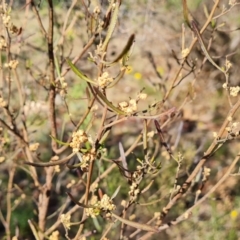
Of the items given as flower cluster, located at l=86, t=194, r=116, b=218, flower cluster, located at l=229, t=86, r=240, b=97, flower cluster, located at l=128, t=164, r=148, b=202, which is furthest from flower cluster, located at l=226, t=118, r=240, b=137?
flower cluster, located at l=86, t=194, r=116, b=218

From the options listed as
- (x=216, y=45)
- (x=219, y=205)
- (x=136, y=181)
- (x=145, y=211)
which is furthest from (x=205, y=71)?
(x=136, y=181)

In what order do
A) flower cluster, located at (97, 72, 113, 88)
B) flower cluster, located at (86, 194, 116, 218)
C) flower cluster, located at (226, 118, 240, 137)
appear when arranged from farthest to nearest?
flower cluster, located at (226, 118, 240, 137) < flower cluster, located at (86, 194, 116, 218) < flower cluster, located at (97, 72, 113, 88)

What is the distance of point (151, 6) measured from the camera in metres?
5.27

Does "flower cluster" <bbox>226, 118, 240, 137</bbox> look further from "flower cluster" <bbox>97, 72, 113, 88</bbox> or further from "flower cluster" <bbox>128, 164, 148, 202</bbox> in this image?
"flower cluster" <bbox>97, 72, 113, 88</bbox>

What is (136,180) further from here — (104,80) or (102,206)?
(104,80)

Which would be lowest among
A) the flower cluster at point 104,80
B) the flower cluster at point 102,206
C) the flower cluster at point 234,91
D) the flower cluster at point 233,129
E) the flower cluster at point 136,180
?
the flower cluster at point 102,206

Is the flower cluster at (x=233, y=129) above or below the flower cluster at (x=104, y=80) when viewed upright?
below

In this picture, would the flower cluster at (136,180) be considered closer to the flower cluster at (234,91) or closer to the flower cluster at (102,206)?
the flower cluster at (102,206)

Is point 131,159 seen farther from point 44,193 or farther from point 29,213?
point 44,193

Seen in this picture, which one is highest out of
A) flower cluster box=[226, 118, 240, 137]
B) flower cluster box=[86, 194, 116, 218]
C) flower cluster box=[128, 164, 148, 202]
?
flower cluster box=[226, 118, 240, 137]

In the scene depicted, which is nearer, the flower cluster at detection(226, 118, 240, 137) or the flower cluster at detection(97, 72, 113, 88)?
the flower cluster at detection(97, 72, 113, 88)

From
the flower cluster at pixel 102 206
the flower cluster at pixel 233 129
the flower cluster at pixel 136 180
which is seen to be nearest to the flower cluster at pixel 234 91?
the flower cluster at pixel 233 129

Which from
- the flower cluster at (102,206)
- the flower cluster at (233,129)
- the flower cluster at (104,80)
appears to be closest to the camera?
the flower cluster at (104,80)

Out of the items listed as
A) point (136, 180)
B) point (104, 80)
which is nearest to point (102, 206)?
point (136, 180)
